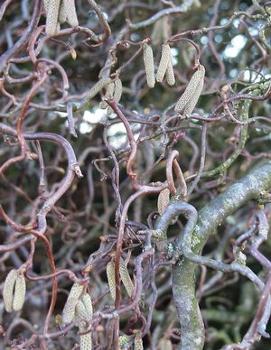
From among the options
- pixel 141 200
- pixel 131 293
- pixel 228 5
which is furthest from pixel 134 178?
pixel 228 5

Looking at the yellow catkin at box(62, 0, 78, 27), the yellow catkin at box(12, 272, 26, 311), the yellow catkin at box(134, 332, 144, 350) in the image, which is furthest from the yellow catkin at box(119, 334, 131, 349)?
the yellow catkin at box(62, 0, 78, 27)

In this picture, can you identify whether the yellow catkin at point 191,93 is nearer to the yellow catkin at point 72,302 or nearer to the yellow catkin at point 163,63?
the yellow catkin at point 163,63

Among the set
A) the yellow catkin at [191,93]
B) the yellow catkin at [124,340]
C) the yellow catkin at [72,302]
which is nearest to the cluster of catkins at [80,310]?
the yellow catkin at [72,302]

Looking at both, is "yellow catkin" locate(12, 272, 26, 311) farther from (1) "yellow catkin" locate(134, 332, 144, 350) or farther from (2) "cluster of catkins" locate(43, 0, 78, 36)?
(2) "cluster of catkins" locate(43, 0, 78, 36)

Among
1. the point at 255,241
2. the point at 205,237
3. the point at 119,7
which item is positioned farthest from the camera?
the point at 119,7

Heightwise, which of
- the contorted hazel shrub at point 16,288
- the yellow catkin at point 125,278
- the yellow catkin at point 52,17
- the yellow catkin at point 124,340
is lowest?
the yellow catkin at point 124,340

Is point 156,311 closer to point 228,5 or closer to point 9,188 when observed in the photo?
point 9,188

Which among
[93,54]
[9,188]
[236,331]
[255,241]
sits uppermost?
[255,241]
